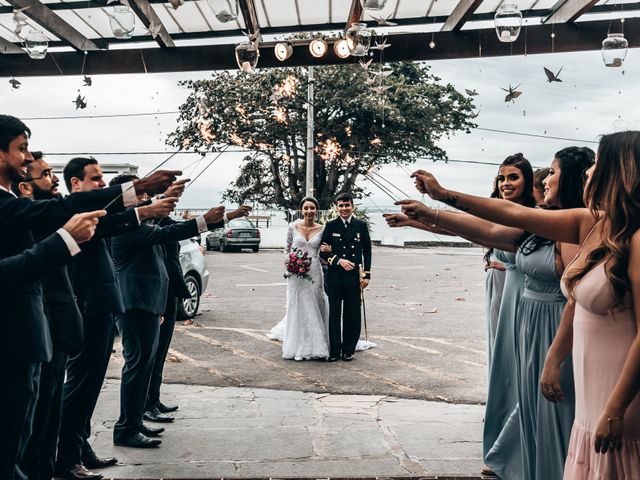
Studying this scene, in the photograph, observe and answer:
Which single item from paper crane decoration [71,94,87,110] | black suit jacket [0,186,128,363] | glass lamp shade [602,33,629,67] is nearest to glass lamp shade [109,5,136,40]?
paper crane decoration [71,94,87,110]

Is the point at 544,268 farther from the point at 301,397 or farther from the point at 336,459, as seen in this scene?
the point at 301,397

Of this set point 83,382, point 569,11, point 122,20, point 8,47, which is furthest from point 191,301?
point 569,11

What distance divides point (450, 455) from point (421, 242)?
35.6 metres

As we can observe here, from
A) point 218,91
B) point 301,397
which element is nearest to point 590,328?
point 301,397

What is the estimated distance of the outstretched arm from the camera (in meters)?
2.88

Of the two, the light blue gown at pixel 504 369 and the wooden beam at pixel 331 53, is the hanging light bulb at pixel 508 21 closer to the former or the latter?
the wooden beam at pixel 331 53

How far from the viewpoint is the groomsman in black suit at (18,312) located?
2996mm

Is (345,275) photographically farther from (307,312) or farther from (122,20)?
(122,20)

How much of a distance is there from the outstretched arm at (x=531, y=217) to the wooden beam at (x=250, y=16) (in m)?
3.39

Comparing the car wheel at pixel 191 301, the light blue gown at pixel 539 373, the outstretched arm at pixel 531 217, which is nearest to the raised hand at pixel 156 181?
the outstretched arm at pixel 531 217

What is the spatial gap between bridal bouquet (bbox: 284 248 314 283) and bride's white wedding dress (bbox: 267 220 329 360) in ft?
0.16

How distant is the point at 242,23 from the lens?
648cm

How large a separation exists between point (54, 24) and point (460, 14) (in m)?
3.60

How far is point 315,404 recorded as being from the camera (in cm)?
619
